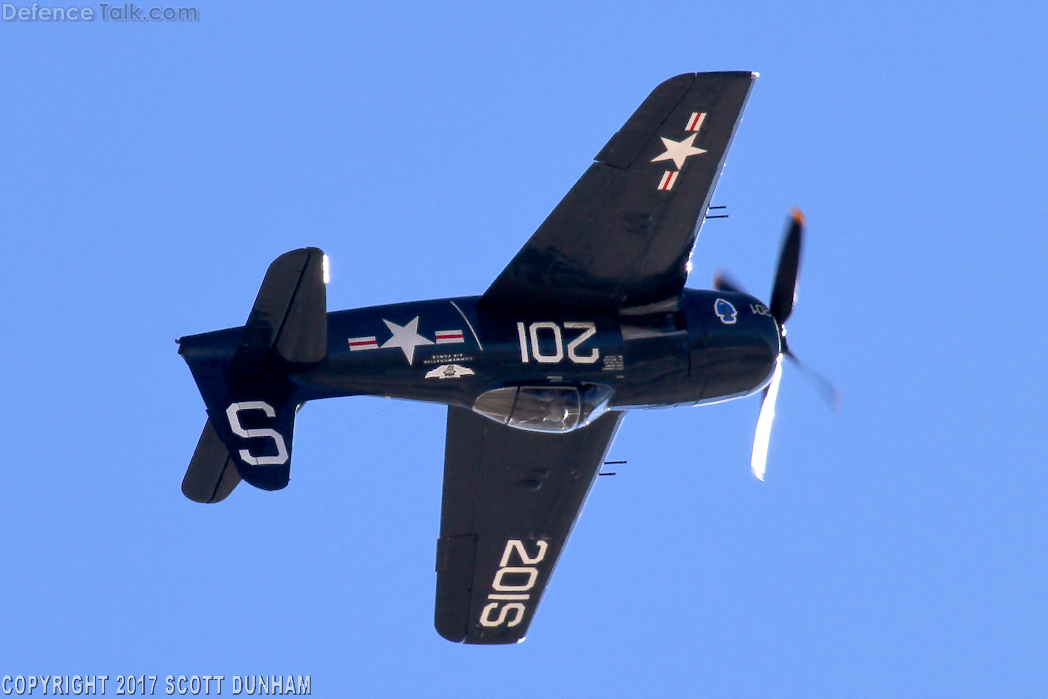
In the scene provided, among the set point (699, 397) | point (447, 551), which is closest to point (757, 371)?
point (699, 397)

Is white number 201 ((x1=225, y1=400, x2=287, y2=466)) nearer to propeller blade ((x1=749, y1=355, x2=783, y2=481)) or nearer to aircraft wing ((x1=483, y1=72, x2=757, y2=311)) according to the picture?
aircraft wing ((x1=483, y1=72, x2=757, y2=311))

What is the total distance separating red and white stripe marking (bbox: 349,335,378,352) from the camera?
20.4 metres

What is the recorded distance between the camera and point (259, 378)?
1989cm

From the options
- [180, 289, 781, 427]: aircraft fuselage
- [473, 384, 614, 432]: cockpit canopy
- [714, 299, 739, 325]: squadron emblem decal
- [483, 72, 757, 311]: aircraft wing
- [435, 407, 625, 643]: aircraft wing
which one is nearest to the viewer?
[483, 72, 757, 311]: aircraft wing

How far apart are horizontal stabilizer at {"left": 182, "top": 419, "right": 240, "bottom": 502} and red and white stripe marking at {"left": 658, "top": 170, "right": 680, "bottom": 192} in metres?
6.97

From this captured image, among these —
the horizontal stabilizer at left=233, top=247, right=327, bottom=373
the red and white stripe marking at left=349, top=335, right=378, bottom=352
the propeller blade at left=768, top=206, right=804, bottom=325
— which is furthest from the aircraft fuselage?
the propeller blade at left=768, top=206, right=804, bottom=325

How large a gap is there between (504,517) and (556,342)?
383 centimetres

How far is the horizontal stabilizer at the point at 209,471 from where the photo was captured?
20.9m

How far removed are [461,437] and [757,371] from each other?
4.59 m

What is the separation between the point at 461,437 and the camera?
916 inches

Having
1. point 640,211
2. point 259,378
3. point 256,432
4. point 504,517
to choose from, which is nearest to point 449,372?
point 259,378

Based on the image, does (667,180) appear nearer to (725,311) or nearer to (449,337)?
(725,311)

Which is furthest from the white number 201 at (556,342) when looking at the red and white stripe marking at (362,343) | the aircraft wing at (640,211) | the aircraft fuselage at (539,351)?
the red and white stripe marking at (362,343)

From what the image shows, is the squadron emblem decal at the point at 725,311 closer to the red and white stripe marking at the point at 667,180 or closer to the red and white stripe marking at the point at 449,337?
the red and white stripe marking at the point at 667,180
